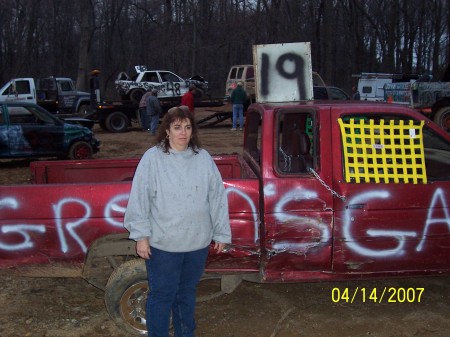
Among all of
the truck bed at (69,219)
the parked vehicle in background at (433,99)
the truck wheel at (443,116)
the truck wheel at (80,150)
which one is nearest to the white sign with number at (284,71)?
the truck bed at (69,219)

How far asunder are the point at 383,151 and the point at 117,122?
56.0 feet

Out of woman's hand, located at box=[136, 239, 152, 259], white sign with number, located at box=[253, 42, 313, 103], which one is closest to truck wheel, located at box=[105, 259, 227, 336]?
woman's hand, located at box=[136, 239, 152, 259]

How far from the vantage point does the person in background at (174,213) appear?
296cm

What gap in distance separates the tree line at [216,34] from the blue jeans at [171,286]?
36774mm

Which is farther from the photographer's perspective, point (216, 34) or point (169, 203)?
point (216, 34)

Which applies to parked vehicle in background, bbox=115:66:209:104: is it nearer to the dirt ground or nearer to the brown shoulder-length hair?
the dirt ground

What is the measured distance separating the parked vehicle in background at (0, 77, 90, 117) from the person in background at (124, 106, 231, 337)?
20517 mm

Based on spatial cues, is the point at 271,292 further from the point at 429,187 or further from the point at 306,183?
the point at 429,187

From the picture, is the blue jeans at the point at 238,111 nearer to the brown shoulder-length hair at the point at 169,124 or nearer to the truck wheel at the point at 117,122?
the truck wheel at the point at 117,122

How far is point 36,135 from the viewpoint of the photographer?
11.6 metres

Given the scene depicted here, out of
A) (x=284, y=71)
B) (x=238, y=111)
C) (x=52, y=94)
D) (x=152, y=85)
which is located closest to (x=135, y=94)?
(x=152, y=85)

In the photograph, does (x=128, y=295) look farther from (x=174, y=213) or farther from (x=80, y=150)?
(x=80, y=150)
